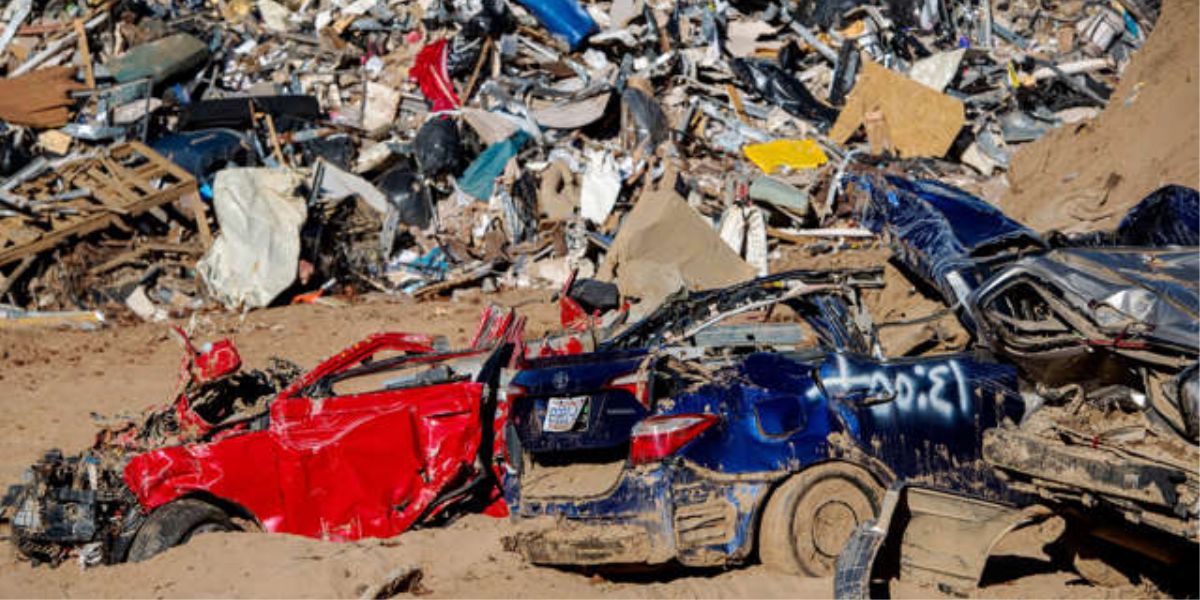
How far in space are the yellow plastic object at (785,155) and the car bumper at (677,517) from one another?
10.1 m

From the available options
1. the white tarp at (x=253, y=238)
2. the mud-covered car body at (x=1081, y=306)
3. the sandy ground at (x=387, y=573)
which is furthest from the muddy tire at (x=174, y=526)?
the white tarp at (x=253, y=238)

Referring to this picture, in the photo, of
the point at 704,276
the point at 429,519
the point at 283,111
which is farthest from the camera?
the point at 283,111

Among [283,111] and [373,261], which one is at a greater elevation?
[283,111]

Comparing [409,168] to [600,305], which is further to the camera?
[409,168]

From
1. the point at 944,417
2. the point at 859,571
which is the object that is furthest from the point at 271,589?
the point at 944,417

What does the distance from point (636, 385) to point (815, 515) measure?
1049mm

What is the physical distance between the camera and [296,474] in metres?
6.54

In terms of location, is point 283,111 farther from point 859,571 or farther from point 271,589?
point 859,571

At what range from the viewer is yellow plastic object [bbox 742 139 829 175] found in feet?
48.4

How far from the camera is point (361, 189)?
47.7 ft

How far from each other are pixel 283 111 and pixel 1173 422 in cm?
1389

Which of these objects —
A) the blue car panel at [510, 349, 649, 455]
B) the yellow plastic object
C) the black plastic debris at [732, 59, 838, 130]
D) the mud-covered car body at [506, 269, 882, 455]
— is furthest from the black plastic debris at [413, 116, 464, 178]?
the blue car panel at [510, 349, 649, 455]

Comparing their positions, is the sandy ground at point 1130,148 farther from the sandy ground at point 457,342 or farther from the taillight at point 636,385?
the taillight at point 636,385

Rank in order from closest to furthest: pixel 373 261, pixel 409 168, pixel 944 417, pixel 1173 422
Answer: pixel 1173 422
pixel 944 417
pixel 373 261
pixel 409 168
